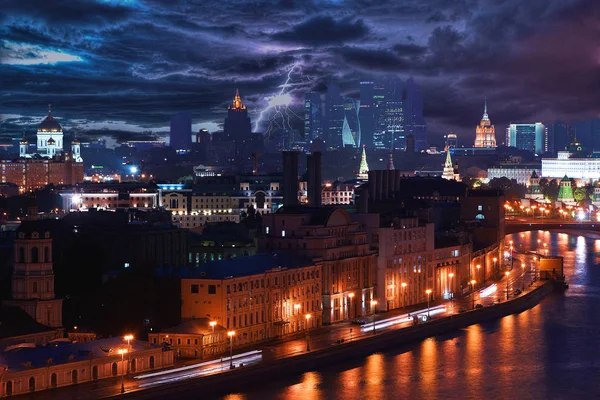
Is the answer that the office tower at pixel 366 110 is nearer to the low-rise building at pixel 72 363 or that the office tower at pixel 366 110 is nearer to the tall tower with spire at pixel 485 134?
the tall tower with spire at pixel 485 134

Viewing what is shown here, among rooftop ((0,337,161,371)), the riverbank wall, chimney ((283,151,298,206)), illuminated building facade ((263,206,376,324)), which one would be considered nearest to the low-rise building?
rooftop ((0,337,161,371))

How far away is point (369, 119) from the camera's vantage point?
469ft

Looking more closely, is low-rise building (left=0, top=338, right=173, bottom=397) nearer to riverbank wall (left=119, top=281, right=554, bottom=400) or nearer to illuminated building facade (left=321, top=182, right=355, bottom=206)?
riverbank wall (left=119, top=281, right=554, bottom=400)

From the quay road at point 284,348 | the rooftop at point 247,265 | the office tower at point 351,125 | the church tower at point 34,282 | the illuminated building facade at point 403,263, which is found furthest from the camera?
the office tower at point 351,125

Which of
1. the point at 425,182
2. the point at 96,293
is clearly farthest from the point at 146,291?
the point at 425,182

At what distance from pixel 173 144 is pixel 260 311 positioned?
330 feet

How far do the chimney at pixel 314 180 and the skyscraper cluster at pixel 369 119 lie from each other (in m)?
59.3

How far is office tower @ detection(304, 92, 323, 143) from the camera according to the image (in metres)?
Result: 120

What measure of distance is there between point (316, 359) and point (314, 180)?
29901 millimetres

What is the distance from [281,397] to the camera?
25922mm

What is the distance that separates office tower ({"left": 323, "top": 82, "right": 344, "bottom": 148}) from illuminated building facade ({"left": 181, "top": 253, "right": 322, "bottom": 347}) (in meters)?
91.9

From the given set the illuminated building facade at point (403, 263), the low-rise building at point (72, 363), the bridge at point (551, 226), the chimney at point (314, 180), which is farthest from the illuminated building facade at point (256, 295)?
the bridge at point (551, 226)

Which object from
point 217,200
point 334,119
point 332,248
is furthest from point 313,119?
point 332,248

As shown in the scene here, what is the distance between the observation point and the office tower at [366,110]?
140125mm
